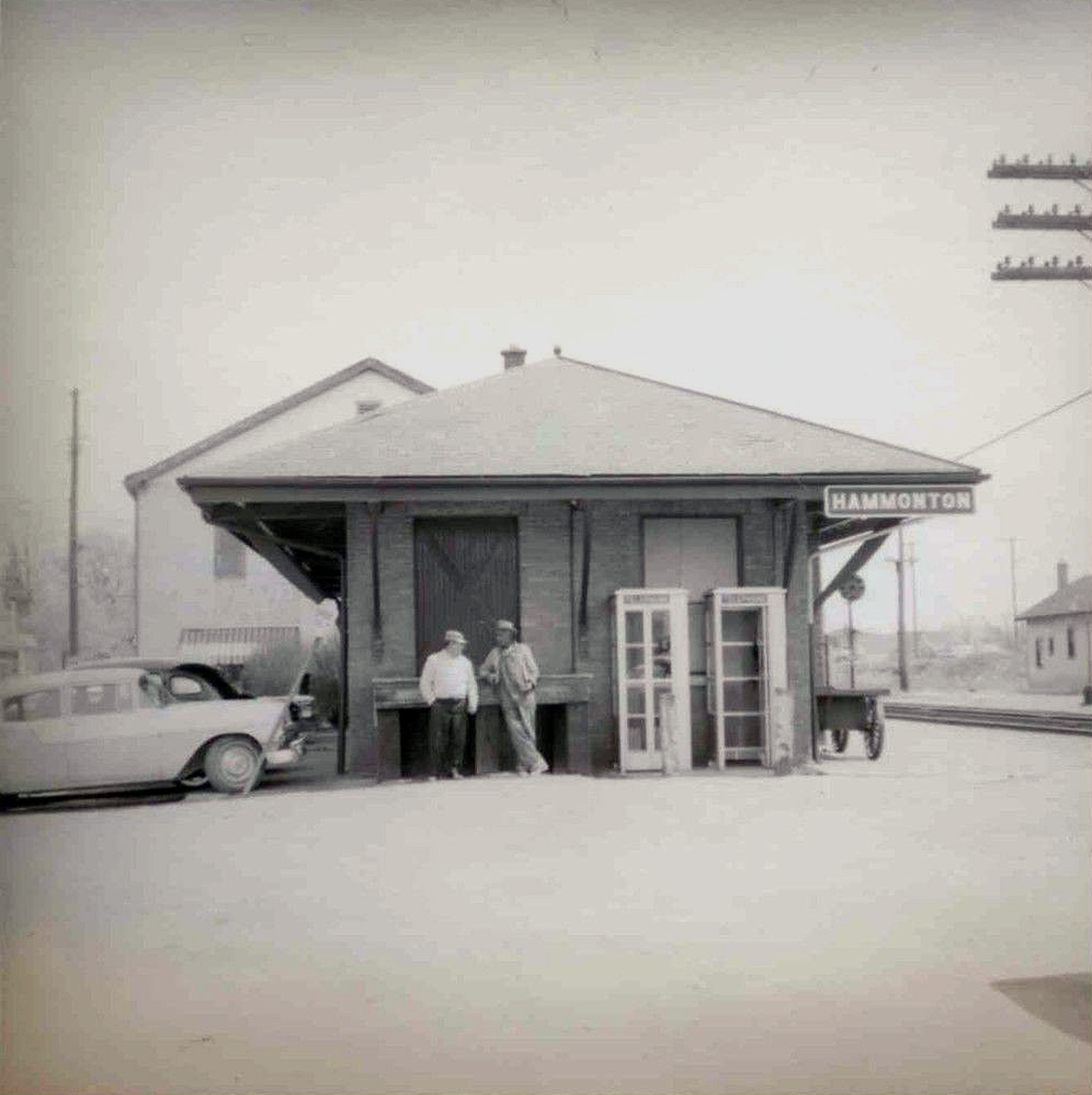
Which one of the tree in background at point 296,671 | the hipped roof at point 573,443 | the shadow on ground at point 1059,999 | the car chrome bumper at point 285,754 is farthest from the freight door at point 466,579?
the shadow on ground at point 1059,999

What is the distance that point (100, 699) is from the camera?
12922mm

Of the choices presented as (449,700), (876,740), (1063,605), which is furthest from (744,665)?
(1063,605)

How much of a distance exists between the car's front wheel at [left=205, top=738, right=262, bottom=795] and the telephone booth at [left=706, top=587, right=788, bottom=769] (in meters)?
4.86

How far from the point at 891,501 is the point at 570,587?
3.47 meters

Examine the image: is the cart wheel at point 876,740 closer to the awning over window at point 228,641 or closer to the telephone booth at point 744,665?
the telephone booth at point 744,665

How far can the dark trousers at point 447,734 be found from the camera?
13.9 metres

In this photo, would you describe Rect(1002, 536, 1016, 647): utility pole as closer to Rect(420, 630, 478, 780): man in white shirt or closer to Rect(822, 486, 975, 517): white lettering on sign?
Rect(822, 486, 975, 517): white lettering on sign

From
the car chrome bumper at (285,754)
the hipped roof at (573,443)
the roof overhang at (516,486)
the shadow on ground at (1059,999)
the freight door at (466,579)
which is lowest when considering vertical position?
the shadow on ground at (1059,999)

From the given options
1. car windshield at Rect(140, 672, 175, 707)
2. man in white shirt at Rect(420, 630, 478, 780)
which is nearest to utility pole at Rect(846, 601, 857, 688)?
man in white shirt at Rect(420, 630, 478, 780)

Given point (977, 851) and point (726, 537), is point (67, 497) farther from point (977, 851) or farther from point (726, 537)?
point (726, 537)

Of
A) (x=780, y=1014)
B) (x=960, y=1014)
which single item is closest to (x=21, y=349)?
(x=780, y=1014)

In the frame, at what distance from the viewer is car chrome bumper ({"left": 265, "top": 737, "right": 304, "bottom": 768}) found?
1392cm

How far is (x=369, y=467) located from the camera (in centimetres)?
1450

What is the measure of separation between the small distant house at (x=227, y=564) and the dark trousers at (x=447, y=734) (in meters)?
3.41
